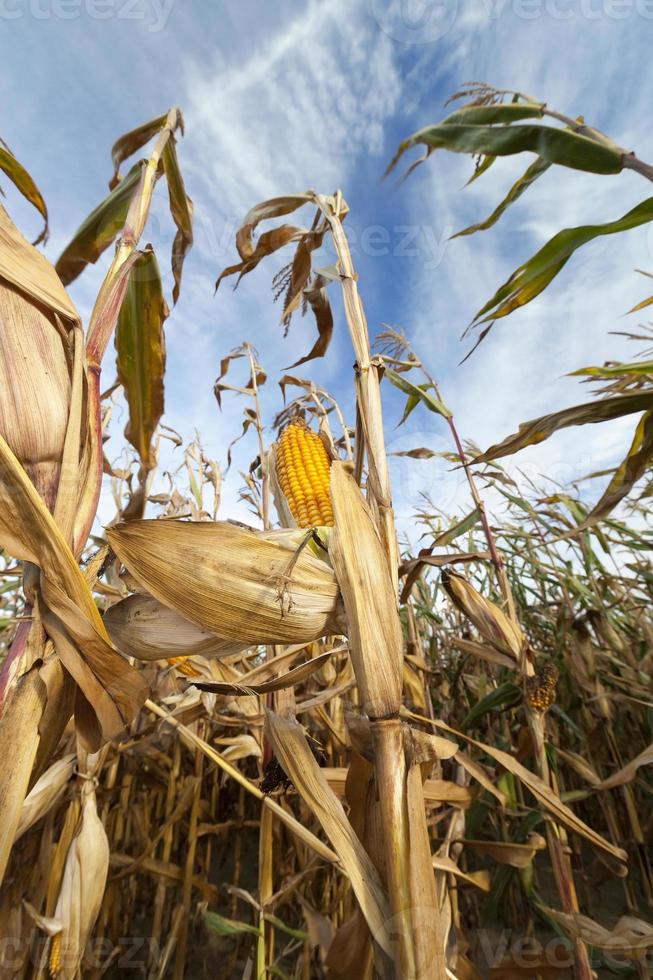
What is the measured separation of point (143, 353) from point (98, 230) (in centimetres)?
33

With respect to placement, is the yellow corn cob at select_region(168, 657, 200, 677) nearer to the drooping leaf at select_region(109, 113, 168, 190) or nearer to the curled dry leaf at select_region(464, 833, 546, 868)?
the curled dry leaf at select_region(464, 833, 546, 868)

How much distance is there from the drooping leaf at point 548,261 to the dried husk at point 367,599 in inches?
33.9

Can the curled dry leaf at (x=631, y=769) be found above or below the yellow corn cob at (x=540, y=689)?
below

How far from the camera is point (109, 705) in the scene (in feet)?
2.32

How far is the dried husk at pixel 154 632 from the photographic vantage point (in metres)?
0.87

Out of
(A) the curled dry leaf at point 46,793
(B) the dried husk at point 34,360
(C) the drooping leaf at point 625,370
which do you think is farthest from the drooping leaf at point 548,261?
(A) the curled dry leaf at point 46,793

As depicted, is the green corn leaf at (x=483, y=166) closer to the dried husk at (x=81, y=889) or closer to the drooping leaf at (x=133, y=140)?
the drooping leaf at (x=133, y=140)

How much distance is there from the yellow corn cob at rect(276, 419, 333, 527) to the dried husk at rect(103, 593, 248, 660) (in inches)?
24.8

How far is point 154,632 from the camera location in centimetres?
88

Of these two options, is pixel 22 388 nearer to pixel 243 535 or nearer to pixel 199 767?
pixel 243 535

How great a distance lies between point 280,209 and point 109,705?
1472 millimetres

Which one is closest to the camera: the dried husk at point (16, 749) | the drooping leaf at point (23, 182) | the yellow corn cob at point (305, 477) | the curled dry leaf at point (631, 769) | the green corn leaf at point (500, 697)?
Answer: the dried husk at point (16, 749)

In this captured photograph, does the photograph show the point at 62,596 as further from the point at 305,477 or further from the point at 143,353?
the point at 305,477

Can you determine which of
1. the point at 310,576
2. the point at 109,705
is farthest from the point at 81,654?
the point at 310,576
